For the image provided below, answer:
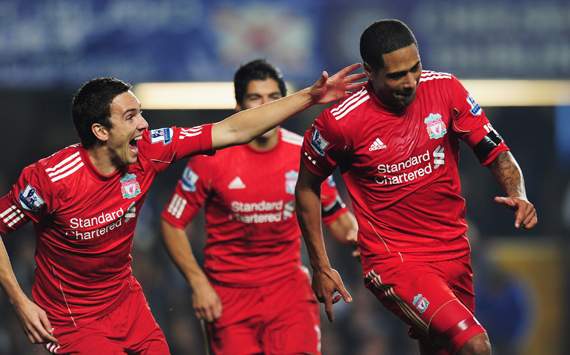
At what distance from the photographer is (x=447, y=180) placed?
254 inches

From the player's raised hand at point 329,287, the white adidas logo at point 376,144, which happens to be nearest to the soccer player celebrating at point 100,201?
the white adidas logo at point 376,144

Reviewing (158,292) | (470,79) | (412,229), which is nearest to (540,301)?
(470,79)

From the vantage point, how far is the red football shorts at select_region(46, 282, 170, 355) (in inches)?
259

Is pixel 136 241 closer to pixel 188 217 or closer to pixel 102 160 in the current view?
pixel 188 217

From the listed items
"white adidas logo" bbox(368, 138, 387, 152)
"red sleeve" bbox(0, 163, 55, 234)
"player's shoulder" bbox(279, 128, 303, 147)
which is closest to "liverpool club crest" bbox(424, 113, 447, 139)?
"white adidas logo" bbox(368, 138, 387, 152)

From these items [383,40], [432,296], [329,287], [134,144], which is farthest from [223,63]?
[432,296]

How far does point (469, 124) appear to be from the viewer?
6434 mm

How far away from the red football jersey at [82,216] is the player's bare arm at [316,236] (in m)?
0.61

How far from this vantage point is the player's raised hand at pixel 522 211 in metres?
6.00

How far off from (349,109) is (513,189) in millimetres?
992

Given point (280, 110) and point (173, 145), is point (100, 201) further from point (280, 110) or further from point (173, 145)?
point (280, 110)

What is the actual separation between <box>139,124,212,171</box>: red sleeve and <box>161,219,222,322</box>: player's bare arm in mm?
1137

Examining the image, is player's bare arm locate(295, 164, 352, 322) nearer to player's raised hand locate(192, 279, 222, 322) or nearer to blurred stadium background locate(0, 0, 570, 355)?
player's raised hand locate(192, 279, 222, 322)

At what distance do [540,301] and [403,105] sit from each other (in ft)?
25.7
